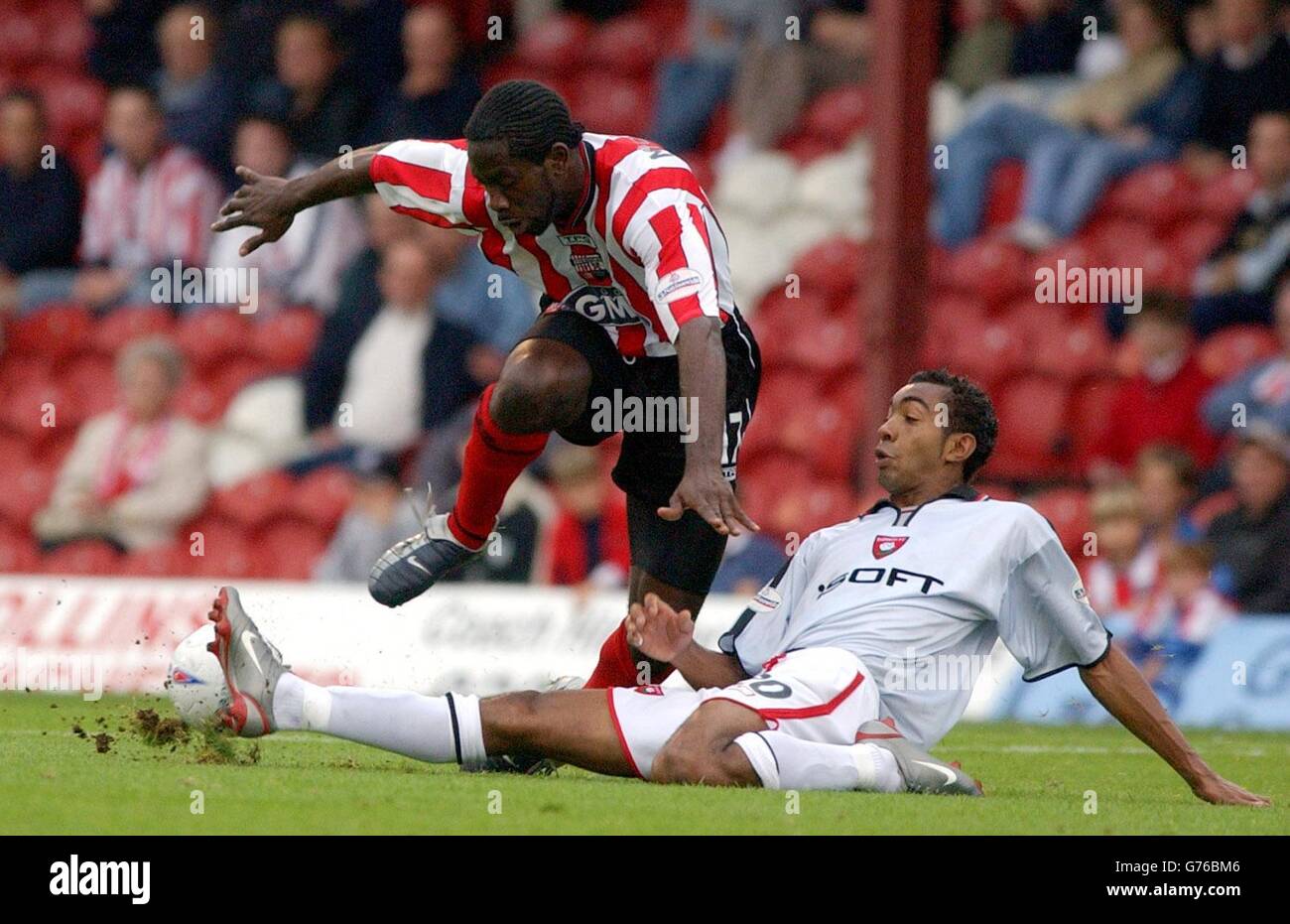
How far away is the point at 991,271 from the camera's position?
12.9m

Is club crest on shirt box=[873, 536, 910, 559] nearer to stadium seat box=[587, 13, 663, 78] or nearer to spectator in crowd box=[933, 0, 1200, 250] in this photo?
spectator in crowd box=[933, 0, 1200, 250]

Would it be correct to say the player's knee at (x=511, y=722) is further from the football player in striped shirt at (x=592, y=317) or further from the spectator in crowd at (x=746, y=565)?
the spectator in crowd at (x=746, y=565)

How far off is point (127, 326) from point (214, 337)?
2.29ft

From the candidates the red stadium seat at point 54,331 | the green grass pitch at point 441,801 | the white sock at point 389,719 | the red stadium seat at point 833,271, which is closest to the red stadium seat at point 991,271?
the red stadium seat at point 833,271

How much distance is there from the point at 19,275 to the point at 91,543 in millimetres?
2459

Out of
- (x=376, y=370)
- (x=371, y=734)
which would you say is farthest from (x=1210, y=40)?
(x=371, y=734)

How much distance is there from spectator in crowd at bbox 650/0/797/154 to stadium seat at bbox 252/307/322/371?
2655mm

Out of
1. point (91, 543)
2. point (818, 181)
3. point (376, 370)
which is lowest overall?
point (91, 543)

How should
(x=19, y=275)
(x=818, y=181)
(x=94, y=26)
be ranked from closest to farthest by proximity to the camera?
1. (x=818, y=181)
2. (x=19, y=275)
3. (x=94, y=26)

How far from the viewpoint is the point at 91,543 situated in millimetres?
13305

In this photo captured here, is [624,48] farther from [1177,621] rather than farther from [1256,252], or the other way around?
[1177,621]

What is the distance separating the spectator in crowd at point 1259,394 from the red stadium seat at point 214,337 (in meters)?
6.35

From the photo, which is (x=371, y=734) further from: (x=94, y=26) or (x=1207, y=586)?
(x=94, y=26)

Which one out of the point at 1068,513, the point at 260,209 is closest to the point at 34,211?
the point at 1068,513
